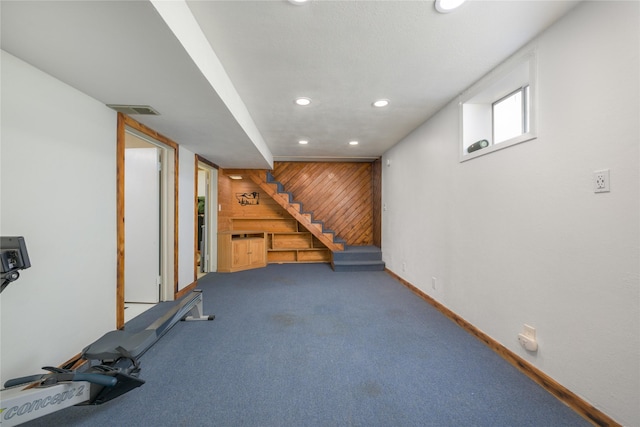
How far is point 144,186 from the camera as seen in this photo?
331 cm

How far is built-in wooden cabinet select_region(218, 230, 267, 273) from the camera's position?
5117mm

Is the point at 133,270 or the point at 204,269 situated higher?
the point at 133,270

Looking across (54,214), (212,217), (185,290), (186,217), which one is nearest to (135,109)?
(54,214)

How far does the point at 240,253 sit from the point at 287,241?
1296 millimetres

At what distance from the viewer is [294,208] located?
5590 mm

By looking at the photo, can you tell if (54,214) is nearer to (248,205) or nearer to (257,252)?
(257,252)

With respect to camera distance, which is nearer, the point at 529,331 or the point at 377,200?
the point at 529,331

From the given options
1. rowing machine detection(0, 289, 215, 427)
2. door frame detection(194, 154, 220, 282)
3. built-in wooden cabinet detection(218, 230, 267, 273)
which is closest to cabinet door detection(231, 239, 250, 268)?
built-in wooden cabinet detection(218, 230, 267, 273)

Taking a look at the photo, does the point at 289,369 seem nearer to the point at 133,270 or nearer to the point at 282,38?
the point at 282,38

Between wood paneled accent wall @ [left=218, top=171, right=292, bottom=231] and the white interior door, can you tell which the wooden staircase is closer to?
wood paneled accent wall @ [left=218, top=171, right=292, bottom=231]

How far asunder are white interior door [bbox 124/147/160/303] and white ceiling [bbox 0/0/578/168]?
788 mm

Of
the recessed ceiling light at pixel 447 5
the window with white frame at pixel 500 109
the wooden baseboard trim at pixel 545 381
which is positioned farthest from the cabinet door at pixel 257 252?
the recessed ceiling light at pixel 447 5

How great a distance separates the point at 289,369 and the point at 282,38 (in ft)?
8.19

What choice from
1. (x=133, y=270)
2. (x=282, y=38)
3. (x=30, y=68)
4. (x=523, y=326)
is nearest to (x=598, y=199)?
(x=523, y=326)
